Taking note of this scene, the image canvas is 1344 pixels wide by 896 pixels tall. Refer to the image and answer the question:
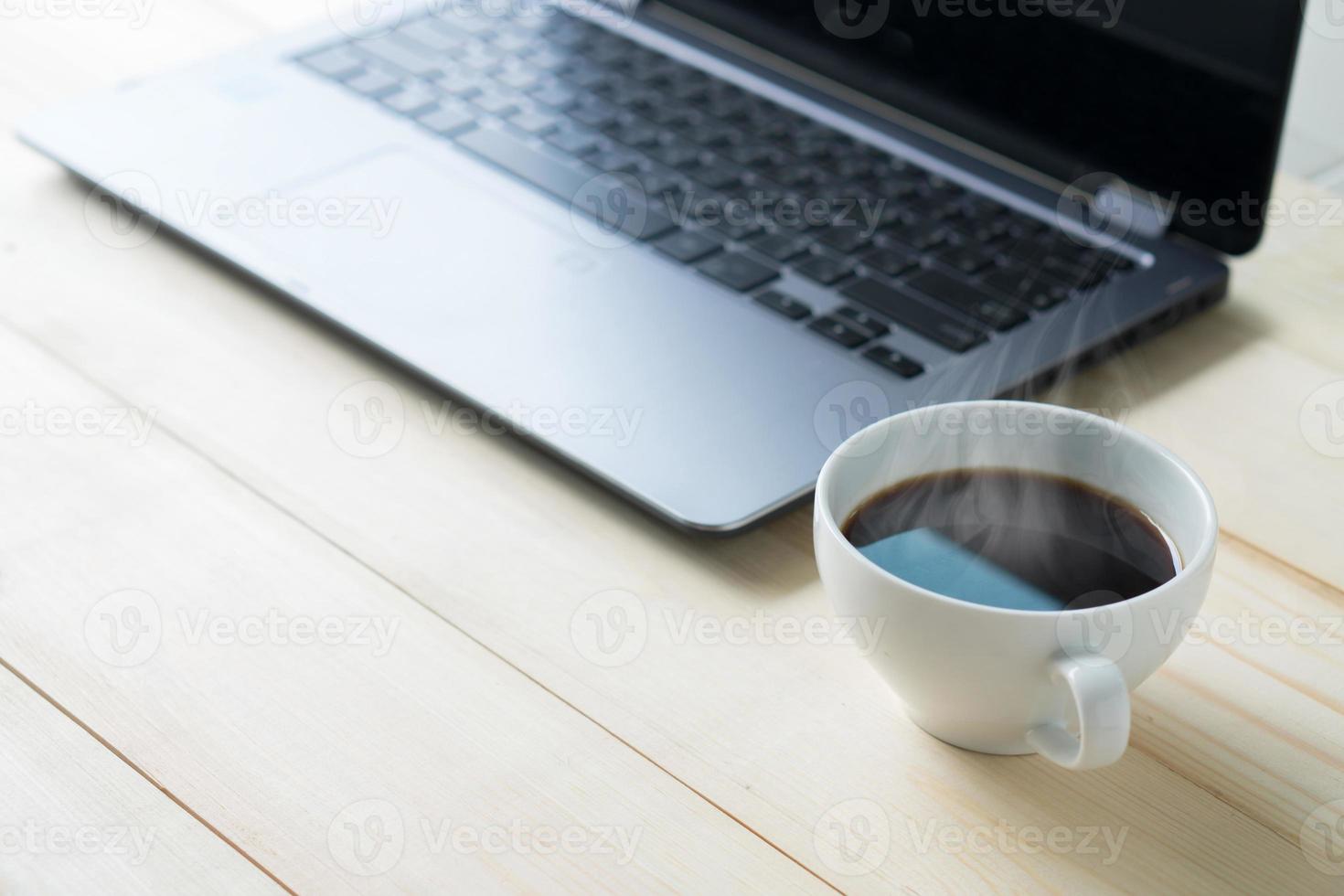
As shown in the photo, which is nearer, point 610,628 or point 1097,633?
point 1097,633

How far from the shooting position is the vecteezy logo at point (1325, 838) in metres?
0.42

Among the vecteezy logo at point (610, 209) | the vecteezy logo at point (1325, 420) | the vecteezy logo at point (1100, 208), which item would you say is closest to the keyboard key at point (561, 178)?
the vecteezy logo at point (610, 209)

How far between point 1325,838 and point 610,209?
444mm

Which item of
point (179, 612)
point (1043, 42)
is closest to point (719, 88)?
point (1043, 42)

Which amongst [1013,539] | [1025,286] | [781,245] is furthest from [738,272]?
[1013,539]

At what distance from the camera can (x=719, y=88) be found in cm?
84

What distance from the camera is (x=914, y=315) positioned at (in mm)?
629

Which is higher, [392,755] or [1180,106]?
[1180,106]

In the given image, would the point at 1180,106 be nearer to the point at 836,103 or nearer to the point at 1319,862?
the point at 836,103

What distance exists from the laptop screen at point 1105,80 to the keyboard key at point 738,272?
7.1 inches

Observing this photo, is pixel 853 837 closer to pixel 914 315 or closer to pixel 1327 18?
pixel 914 315

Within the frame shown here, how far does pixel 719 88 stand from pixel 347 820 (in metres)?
0.55

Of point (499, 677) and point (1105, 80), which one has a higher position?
point (1105, 80)

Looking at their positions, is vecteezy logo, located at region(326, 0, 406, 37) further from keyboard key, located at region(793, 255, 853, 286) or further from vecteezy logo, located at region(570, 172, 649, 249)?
keyboard key, located at region(793, 255, 853, 286)
